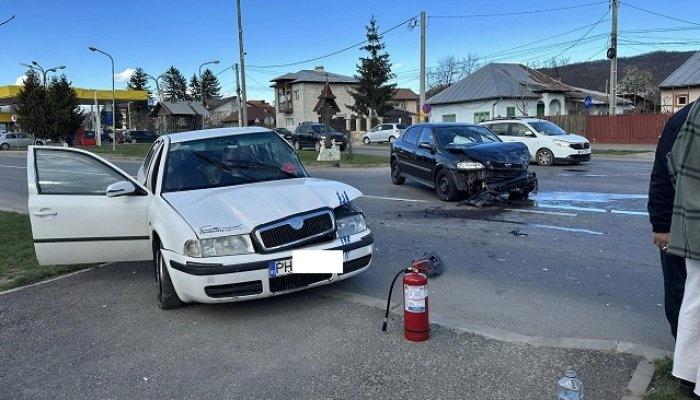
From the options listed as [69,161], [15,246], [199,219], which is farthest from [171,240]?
[15,246]

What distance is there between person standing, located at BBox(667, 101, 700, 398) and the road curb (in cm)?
29

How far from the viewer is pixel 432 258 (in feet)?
20.6

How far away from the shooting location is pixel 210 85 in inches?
5487

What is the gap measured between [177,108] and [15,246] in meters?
73.4

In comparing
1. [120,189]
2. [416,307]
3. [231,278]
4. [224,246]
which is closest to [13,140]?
[120,189]

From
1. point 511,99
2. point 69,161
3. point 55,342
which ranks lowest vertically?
point 55,342

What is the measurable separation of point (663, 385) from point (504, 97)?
46.0 meters

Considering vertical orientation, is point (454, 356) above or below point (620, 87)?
below

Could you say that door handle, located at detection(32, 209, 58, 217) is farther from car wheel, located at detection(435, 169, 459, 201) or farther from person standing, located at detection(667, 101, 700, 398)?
car wheel, located at detection(435, 169, 459, 201)

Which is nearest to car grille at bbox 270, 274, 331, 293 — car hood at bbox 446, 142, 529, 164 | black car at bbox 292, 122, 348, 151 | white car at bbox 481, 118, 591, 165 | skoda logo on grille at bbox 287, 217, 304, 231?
skoda logo on grille at bbox 287, 217, 304, 231

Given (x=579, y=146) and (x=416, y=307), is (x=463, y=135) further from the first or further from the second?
(x=579, y=146)

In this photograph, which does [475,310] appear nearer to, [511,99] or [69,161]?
[69,161]

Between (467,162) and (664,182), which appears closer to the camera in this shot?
(664,182)

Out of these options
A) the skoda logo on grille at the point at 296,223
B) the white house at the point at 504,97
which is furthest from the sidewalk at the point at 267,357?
the white house at the point at 504,97
